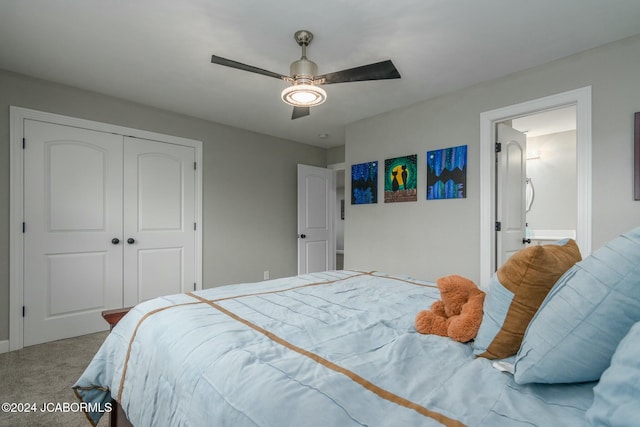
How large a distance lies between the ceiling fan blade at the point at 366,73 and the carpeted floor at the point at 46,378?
2.50 meters

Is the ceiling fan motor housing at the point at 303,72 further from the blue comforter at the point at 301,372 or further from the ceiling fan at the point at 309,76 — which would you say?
the blue comforter at the point at 301,372

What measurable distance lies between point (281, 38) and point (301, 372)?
86.6 inches

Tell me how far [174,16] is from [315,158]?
11.4 ft

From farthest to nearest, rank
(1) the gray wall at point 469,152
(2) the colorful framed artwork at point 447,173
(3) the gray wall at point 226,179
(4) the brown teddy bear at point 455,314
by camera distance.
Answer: (2) the colorful framed artwork at point 447,173
(3) the gray wall at point 226,179
(1) the gray wall at point 469,152
(4) the brown teddy bear at point 455,314

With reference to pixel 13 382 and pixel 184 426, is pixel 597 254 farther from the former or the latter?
pixel 13 382

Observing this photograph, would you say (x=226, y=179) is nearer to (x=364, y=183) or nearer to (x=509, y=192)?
(x=364, y=183)

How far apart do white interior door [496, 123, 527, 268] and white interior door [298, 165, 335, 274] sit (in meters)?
2.69

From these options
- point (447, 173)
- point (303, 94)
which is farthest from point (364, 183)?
point (303, 94)

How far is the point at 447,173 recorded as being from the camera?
10.5 feet

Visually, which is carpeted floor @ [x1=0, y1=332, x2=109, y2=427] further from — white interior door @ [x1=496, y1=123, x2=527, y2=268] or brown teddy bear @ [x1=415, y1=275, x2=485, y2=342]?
white interior door @ [x1=496, y1=123, x2=527, y2=268]

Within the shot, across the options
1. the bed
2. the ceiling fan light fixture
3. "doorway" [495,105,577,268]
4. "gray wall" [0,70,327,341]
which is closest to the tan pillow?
the bed

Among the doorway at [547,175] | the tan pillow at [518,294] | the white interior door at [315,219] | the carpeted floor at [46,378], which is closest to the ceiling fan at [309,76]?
the tan pillow at [518,294]

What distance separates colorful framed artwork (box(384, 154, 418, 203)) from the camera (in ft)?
11.4

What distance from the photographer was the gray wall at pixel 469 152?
7.37 feet
